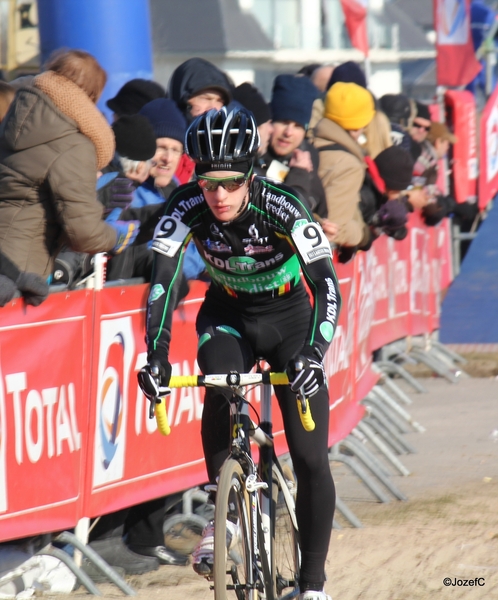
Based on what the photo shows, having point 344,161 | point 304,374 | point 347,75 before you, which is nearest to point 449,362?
point 347,75

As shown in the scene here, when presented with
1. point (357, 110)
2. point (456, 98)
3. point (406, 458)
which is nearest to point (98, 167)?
point (357, 110)

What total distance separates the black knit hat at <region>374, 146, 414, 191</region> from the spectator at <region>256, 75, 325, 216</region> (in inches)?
73.4

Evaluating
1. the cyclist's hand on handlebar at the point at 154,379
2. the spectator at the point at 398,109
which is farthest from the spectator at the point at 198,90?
the spectator at the point at 398,109

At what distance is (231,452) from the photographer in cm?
414

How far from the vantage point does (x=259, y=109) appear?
707 centimetres

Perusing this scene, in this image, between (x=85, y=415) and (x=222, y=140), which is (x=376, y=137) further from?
(x=222, y=140)

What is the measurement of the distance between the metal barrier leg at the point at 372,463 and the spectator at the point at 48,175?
114 inches

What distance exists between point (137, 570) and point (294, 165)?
2804 millimetres

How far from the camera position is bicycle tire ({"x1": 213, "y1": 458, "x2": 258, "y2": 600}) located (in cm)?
389

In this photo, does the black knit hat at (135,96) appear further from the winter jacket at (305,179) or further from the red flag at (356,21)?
the red flag at (356,21)

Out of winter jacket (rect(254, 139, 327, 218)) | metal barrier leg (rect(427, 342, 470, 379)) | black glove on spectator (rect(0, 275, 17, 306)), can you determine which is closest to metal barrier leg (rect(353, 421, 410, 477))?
winter jacket (rect(254, 139, 327, 218))

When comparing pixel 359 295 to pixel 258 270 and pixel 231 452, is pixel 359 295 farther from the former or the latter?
pixel 231 452

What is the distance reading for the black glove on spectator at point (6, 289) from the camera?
4582mm

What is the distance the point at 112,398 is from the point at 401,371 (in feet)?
19.2
